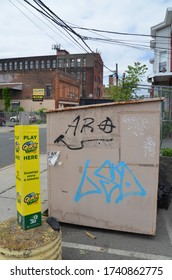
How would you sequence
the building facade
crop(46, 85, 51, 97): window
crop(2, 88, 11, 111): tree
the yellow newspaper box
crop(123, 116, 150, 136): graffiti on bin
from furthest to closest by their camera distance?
crop(46, 85, 51, 97): window < crop(2, 88, 11, 111): tree < the building facade < crop(123, 116, 150, 136): graffiti on bin < the yellow newspaper box

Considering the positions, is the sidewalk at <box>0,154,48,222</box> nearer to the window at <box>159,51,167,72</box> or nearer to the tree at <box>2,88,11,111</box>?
the window at <box>159,51,167,72</box>

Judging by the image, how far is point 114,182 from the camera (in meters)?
3.82

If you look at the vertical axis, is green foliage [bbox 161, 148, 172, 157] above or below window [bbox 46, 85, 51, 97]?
below

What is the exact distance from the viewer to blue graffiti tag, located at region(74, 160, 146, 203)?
3748 mm

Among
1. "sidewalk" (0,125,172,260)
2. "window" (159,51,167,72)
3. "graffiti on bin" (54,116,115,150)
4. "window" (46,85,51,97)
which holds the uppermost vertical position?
"window" (46,85,51,97)

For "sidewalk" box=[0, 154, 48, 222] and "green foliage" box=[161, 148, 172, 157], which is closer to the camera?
"sidewalk" box=[0, 154, 48, 222]

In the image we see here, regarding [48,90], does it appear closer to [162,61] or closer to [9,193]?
[162,61]

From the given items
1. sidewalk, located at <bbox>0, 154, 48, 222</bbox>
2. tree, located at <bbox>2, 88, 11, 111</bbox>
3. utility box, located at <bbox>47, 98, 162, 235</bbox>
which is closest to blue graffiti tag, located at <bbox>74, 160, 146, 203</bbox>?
utility box, located at <bbox>47, 98, 162, 235</bbox>

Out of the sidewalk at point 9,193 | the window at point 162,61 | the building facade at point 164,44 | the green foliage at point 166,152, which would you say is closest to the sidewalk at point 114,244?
the sidewalk at point 9,193

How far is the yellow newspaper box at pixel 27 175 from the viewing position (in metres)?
2.96

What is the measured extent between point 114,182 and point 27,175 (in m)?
1.40

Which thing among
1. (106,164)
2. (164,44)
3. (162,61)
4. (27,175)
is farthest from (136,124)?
(164,44)

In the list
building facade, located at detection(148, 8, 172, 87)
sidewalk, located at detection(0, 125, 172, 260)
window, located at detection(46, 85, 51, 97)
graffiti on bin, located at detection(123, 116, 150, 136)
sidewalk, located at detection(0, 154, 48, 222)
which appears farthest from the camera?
window, located at detection(46, 85, 51, 97)
